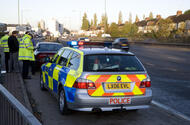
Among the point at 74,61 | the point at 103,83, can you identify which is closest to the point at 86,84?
the point at 103,83

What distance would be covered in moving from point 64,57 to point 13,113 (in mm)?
4044

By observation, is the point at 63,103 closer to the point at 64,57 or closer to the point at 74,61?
the point at 74,61

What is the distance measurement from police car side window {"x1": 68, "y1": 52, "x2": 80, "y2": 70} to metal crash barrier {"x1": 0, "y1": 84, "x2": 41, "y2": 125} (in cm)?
250

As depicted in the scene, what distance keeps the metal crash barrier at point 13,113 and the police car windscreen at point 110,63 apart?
2.37 metres

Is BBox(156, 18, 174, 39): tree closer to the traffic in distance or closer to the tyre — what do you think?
the traffic in distance

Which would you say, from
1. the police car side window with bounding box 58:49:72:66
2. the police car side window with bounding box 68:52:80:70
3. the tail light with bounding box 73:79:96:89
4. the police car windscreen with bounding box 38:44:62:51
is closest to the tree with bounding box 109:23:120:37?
the police car windscreen with bounding box 38:44:62:51

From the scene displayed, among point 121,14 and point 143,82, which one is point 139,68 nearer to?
point 143,82

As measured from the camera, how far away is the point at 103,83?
5.23 meters

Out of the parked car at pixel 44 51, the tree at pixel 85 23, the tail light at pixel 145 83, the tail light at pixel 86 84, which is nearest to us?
the tail light at pixel 86 84

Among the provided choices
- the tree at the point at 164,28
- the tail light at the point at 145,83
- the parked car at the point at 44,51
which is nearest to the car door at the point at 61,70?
the tail light at the point at 145,83

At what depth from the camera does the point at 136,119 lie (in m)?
5.72

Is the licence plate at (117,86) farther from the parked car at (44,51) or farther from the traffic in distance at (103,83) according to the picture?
the parked car at (44,51)

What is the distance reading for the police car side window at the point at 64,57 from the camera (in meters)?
6.46

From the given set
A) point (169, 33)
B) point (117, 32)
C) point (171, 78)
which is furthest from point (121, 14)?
point (171, 78)
